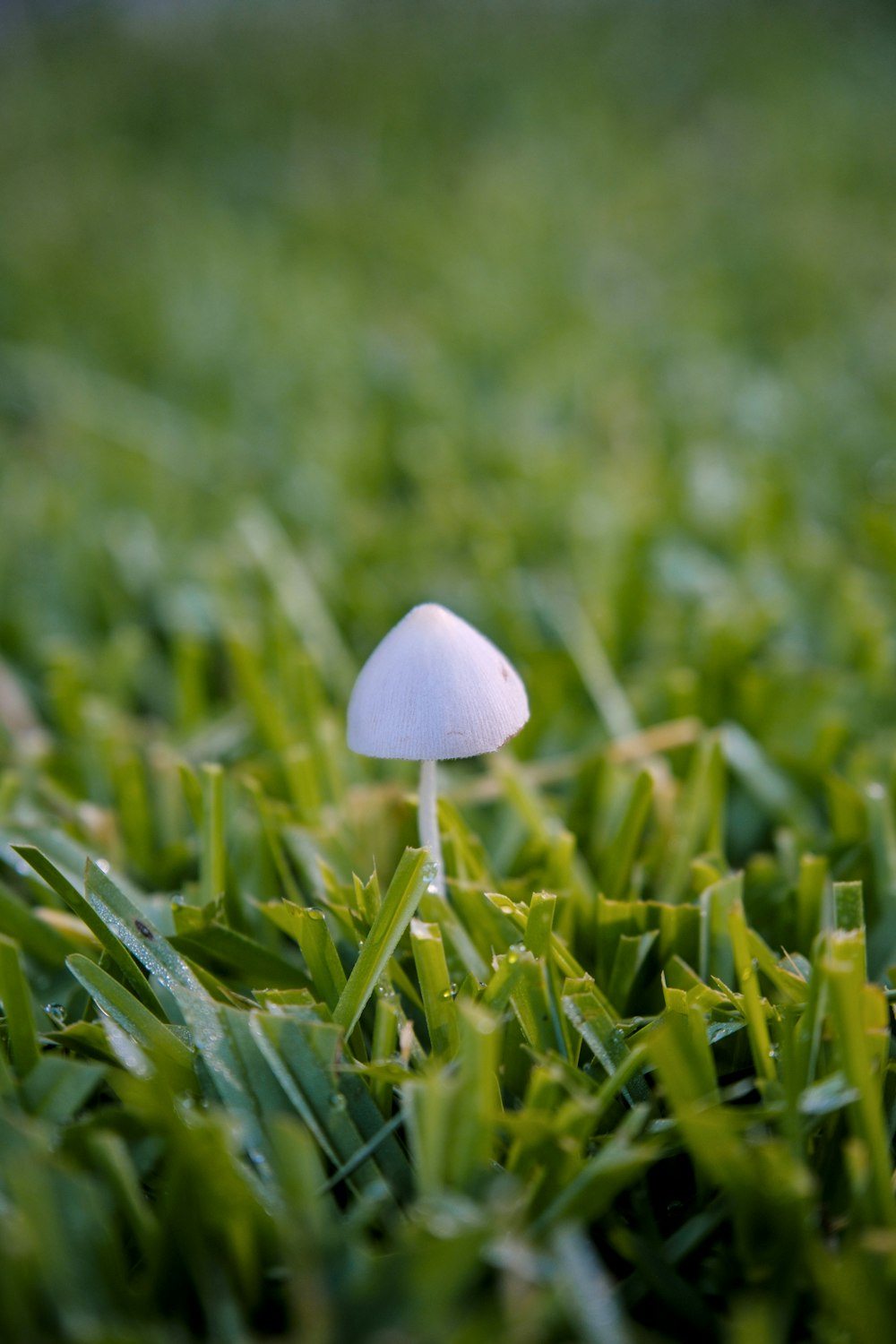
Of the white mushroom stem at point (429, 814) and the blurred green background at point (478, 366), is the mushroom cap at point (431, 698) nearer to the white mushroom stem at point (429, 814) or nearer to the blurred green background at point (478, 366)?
the white mushroom stem at point (429, 814)

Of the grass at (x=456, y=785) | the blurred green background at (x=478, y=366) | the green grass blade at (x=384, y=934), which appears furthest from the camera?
the blurred green background at (x=478, y=366)

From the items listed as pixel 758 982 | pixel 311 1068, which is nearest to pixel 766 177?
pixel 758 982

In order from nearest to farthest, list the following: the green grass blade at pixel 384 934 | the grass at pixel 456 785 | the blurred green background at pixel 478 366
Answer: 1. the grass at pixel 456 785
2. the green grass blade at pixel 384 934
3. the blurred green background at pixel 478 366

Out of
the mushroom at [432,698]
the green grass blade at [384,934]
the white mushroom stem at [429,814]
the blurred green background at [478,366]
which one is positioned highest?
the blurred green background at [478,366]

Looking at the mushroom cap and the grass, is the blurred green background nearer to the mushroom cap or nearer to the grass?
the grass

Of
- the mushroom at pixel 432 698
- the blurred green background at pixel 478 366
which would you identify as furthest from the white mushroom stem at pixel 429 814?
the blurred green background at pixel 478 366

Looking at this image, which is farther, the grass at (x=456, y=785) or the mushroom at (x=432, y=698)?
the mushroom at (x=432, y=698)

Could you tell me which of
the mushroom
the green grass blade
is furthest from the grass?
the mushroom
